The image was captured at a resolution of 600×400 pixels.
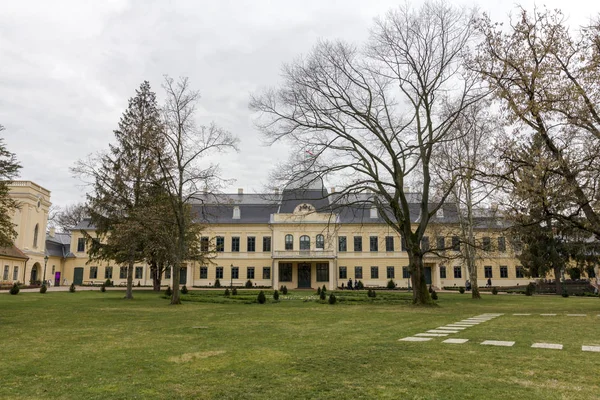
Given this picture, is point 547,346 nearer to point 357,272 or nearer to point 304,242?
point 304,242

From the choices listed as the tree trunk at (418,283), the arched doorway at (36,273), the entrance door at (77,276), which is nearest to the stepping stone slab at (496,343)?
the tree trunk at (418,283)

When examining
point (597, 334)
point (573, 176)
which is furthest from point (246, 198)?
point (597, 334)

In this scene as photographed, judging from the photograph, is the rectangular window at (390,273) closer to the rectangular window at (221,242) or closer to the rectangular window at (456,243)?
the rectangular window at (221,242)

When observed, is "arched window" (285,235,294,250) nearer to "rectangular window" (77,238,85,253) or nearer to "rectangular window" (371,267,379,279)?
"rectangular window" (371,267,379,279)

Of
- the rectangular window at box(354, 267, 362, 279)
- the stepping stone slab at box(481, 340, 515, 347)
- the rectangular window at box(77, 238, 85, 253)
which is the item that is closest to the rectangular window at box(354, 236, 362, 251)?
the rectangular window at box(354, 267, 362, 279)

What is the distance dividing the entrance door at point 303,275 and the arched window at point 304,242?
6.65ft

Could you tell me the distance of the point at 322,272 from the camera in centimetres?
5028

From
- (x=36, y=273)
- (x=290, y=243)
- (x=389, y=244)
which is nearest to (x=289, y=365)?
(x=290, y=243)

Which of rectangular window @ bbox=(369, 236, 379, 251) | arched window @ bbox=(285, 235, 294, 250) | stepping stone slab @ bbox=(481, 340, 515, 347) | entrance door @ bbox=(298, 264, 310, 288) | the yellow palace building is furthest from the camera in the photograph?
rectangular window @ bbox=(369, 236, 379, 251)

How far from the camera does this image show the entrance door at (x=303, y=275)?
50031 mm

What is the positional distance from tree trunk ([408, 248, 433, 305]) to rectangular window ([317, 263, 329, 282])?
92.8ft

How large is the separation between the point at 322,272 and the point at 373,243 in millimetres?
6876

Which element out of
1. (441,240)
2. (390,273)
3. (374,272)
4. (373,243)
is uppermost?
(373,243)

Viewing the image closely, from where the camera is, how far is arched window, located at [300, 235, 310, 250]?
50775mm
